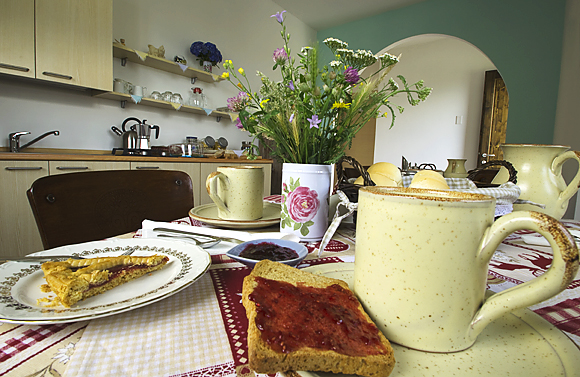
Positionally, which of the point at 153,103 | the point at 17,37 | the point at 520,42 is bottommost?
the point at 153,103

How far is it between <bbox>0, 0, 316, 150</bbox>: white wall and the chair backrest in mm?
1959

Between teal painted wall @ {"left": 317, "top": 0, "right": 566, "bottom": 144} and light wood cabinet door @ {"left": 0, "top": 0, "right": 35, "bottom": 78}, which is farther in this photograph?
teal painted wall @ {"left": 317, "top": 0, "right": 566, "bottom": 144}

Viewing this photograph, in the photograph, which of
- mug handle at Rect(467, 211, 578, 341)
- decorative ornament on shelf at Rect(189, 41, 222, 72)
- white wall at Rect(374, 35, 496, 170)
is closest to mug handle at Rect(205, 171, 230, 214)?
mug handle at Rect(467, 211, 578, 341)

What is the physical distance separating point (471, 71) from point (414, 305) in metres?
6.33

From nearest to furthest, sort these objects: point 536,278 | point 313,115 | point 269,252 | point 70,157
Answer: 1. point 536,278
2. point 269,252
3. point 313,115
4. point 70,157

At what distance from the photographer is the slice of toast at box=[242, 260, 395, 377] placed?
23 centimetres

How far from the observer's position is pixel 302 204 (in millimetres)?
648

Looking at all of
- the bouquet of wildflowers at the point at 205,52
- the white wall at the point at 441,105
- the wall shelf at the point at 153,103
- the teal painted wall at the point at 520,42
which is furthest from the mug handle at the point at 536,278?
the white wall at the point at 441,105

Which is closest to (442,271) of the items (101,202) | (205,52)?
(101,202)

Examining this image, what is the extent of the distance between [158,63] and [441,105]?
4902mm

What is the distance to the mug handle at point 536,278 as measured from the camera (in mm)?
233

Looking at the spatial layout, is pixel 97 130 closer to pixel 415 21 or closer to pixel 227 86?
pixel 227 86

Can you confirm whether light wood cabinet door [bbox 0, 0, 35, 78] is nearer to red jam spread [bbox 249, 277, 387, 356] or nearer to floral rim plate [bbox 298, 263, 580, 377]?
red jam spread [bbox 249, 277, 387, 356]

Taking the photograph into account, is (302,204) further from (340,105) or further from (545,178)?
(545,178)
